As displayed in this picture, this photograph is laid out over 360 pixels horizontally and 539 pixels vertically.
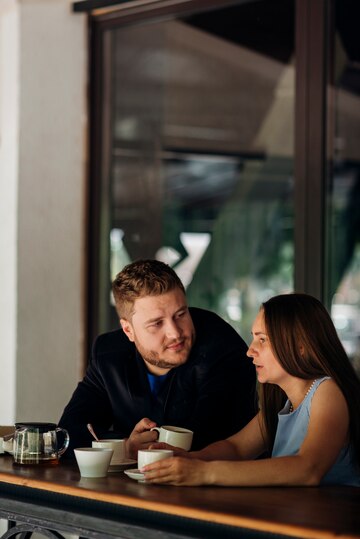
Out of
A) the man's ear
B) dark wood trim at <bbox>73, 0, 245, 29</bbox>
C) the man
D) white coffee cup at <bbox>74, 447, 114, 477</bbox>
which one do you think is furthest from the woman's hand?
dark wood trim at <bbox>73, 0, 245, 29</bbox>

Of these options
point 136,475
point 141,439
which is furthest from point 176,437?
point 136,475

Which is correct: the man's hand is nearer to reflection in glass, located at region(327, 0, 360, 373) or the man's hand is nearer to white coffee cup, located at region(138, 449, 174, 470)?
white coffee cup, located at region(138, 449, 174, 470)

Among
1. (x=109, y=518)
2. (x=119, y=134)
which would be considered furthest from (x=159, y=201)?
(x=109, y=518)

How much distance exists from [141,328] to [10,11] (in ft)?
6.63

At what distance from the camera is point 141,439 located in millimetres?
2641

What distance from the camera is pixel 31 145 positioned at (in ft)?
14.4

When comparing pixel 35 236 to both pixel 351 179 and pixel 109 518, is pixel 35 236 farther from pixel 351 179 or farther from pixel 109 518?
pixel 109 518

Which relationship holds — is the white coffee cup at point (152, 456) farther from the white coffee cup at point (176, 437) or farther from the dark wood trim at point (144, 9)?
the dark wood trim at point (144, 9)

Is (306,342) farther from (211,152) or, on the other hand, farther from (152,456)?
(211,152)

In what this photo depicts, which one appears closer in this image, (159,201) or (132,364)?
(132,364)

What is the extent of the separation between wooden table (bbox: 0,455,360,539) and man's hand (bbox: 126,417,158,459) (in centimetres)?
20

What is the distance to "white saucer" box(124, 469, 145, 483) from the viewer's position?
2285 mm

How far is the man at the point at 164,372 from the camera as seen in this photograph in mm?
2916

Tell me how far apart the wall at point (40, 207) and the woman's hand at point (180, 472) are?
85.6 inches
